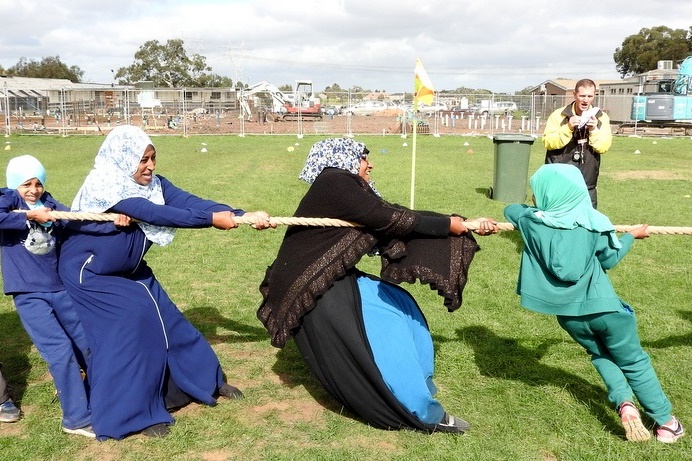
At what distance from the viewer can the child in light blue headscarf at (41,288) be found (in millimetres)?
4398

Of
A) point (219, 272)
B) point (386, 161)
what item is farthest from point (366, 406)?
point (386, 161)

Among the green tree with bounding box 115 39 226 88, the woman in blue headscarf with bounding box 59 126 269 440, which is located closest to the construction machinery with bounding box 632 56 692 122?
the woman in blue headscarf with bounding box 59 126 269 440

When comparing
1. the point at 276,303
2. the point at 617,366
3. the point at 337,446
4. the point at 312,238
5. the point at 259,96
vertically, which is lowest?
the point at 337,446

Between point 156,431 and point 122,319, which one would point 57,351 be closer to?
point 122,319

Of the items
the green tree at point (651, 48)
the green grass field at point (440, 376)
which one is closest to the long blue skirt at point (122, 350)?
the green grass field at point (440, 376)

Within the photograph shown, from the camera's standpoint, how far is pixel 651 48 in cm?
7425

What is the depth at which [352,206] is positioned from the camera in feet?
13.5

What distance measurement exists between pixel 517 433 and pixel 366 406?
38.9 inches

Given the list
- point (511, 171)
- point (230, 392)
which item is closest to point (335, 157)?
point (230, 392)

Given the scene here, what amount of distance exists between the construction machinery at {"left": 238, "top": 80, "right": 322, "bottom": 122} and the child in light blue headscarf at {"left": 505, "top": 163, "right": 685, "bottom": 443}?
38.0 meters

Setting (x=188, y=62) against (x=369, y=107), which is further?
(x=188, y=62)

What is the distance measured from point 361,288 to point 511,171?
9.71 metres

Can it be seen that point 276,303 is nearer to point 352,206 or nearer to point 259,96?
point 352,206

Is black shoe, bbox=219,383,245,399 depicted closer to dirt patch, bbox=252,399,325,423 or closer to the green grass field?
the green grass field
